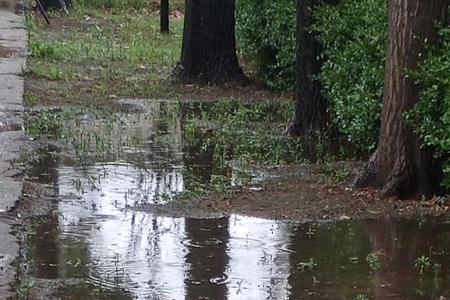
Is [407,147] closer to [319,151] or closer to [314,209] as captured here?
[314,209]

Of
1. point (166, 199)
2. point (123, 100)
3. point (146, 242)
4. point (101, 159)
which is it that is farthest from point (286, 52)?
point (146, 242)

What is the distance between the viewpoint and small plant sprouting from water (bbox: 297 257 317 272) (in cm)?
652

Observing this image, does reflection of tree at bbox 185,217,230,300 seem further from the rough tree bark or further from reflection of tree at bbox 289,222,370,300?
the rough tree bark

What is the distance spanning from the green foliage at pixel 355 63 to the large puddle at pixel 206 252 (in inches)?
58.5

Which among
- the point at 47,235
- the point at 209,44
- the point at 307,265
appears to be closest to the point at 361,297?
the point at 307,265

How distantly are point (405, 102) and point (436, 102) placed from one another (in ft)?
1.07

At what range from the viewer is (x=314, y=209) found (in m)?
A: 8.26

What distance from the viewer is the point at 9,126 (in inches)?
419

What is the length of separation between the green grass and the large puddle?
19.3ft

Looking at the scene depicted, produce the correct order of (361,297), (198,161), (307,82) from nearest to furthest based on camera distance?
(361,297) < (198,161) < (307,82)

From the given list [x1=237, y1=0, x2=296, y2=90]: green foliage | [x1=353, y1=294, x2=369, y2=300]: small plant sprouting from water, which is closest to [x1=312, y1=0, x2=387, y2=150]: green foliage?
[x1=237, y1=0, x2=296, y2=90]: green foliage

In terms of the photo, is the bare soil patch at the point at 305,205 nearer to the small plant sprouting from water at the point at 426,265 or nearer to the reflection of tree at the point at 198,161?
the reflection of tree at the point at 198,161

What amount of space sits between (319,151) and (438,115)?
2768mm

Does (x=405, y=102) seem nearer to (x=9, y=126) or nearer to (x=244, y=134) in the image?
(x=244, y=134)
